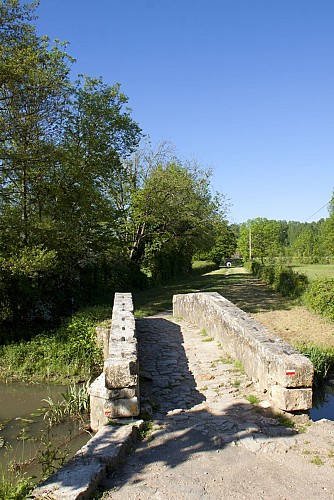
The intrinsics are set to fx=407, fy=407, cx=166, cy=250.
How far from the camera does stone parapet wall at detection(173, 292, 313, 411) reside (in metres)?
5.09

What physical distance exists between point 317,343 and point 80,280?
8.77m

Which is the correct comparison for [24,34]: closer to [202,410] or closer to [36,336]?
[36,336]

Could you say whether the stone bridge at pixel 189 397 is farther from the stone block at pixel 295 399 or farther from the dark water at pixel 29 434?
the dark water at pixel 29 434

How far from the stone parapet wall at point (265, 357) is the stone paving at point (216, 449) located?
21 cm

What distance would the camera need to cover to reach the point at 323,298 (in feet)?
46.5

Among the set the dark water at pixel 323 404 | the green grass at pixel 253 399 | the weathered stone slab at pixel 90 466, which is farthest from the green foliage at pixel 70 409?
the dark water at pixel 323 404

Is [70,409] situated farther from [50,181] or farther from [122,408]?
[50,181]

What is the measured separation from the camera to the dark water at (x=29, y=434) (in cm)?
519

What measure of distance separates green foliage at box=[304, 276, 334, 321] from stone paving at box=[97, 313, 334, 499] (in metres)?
7.80

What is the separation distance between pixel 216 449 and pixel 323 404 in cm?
346

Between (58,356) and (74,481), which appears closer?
(74,481)

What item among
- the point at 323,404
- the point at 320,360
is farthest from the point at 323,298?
the point at 323,404

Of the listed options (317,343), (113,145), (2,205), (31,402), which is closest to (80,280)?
(2,205)

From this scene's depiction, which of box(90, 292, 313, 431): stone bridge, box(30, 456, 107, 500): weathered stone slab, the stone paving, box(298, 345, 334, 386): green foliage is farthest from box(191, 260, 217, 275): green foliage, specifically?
box(30, 456, 107, 500): weathered stone slab
